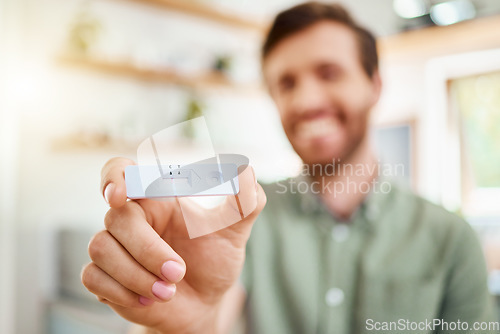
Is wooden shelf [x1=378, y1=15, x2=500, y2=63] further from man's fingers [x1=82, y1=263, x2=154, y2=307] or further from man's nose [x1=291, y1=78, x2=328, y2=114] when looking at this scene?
man's fingers [x1=82, y1=263, x2=154, y2=307]

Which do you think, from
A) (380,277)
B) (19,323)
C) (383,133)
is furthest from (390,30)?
(19,323)

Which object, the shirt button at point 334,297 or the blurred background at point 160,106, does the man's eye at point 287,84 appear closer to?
Result: the blurred background at point 160,106

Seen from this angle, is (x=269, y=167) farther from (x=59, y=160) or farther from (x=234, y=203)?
(x=59, y=160)

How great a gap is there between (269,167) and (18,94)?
89cm

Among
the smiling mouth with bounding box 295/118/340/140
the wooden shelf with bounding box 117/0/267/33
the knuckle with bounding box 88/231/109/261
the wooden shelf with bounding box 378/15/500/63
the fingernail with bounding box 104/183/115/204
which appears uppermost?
the wooden shelf with bounding box 117/0/267/33

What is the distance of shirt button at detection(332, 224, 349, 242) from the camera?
438mm

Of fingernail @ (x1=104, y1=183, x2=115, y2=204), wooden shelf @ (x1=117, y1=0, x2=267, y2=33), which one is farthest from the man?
wooden shelf @ (x1=117, y1=0, x2=267, y2=33)

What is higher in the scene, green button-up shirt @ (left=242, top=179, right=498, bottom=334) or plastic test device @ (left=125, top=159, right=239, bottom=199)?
plastic test device @ (left=125, top=159, right=239, bottom=199)

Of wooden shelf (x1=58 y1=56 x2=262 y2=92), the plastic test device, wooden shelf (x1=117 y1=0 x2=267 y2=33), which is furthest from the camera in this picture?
wooden shelf (x1=58 y1=56 x2=262 y2=92)

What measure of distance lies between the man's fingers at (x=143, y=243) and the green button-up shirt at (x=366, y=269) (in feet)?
0.43

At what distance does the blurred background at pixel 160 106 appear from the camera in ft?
1.12

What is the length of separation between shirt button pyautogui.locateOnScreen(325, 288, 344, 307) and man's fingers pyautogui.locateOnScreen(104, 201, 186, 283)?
203 millimetres

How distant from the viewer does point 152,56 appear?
1288mm

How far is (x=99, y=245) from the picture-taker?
0.27 metres
